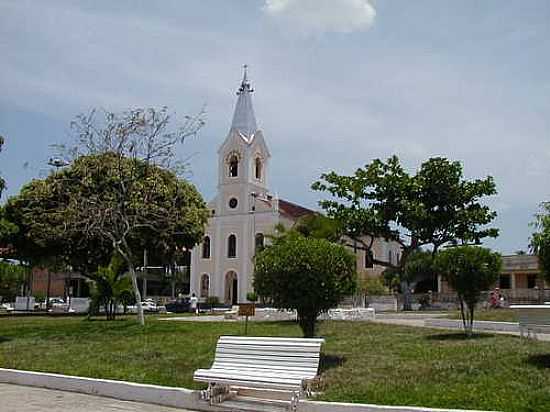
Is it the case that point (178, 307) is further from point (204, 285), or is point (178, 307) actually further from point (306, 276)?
point (306, 276)

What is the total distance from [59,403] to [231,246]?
5118 cm

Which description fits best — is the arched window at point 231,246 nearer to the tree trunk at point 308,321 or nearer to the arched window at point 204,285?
the arched window at point 204,285

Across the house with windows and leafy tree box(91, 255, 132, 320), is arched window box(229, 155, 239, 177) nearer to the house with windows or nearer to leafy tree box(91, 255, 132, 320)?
the house with windows

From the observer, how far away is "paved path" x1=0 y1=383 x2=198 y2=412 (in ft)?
28.9

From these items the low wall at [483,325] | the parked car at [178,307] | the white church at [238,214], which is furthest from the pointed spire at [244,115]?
the low wall at [483,325]

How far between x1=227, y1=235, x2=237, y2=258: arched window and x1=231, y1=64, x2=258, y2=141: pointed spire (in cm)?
912

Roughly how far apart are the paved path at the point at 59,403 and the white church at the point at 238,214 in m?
46.9

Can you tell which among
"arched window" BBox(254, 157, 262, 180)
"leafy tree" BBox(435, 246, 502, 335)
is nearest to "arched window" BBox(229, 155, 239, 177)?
"arched window" BBox(254, 157, 262, 180)

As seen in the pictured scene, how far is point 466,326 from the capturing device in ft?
51.0

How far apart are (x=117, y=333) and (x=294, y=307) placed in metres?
8.32

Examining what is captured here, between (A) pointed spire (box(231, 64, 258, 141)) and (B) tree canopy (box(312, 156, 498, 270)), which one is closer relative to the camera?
(B) tree canopy (box(312, 156, 498, 270))

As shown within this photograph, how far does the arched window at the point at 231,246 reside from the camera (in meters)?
60.1

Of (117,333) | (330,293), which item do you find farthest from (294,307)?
(117,333)

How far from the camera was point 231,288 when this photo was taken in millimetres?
60250
